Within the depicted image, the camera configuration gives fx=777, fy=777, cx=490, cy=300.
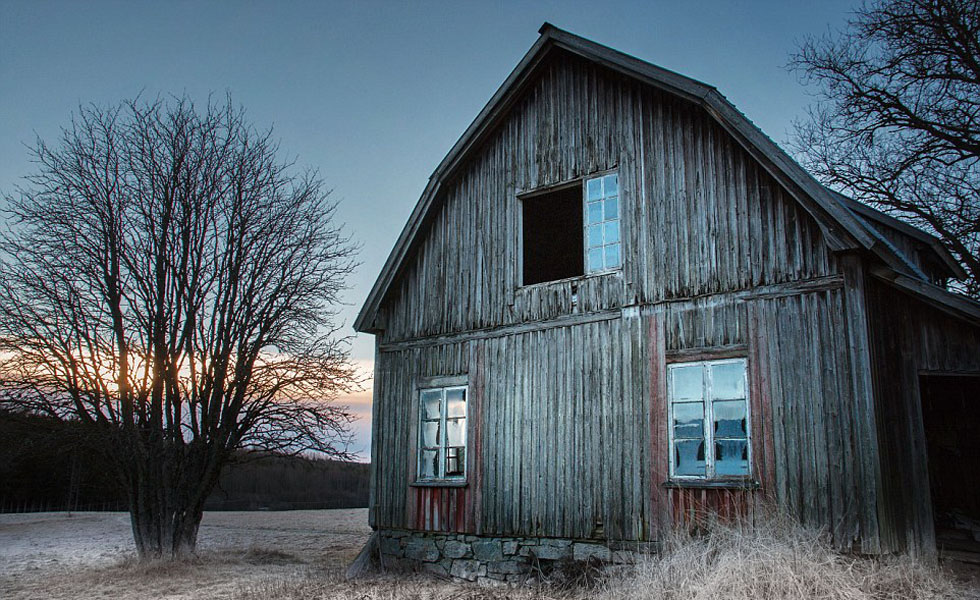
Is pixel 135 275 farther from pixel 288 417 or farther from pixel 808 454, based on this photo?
pixel 808 454

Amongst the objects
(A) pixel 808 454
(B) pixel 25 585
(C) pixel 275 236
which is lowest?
(B) pixel 25 585

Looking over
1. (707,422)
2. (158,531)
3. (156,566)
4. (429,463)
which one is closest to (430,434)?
(429,463)

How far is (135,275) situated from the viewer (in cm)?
1678

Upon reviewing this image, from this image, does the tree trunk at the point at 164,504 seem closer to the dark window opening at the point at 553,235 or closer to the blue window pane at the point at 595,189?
the dark window opening at the point at 553,235

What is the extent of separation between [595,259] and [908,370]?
423 cm

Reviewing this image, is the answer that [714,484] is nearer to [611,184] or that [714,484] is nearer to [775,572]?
[775,572]

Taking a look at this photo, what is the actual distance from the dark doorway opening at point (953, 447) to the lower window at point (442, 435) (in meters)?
7.07

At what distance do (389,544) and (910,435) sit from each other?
25.5ft

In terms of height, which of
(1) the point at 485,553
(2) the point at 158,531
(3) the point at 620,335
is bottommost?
(2) the point at 158,531

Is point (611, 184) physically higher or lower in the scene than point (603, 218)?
higher

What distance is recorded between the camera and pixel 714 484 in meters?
9.20

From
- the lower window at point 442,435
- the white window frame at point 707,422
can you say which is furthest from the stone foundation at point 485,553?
the white window frame at point 707,422

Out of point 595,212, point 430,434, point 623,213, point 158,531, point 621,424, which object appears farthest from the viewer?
point 158,531

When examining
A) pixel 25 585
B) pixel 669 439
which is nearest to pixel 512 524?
pixel 669 439
